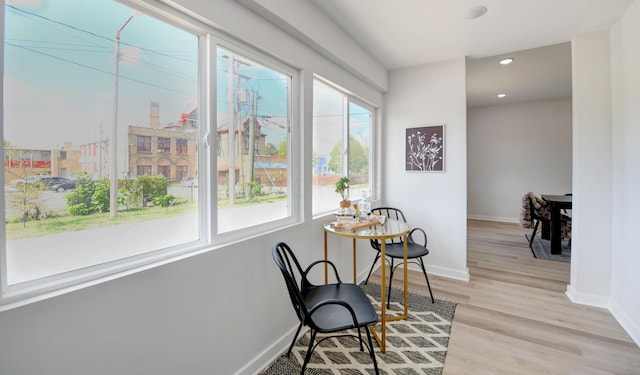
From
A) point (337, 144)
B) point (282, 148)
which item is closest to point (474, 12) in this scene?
point (337, 144)

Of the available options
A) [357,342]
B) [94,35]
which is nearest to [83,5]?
[94,35]

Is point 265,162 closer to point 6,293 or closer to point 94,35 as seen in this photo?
point 94,35

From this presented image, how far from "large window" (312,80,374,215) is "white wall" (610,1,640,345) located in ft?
7.02

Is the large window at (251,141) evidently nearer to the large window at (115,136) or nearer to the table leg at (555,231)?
the large window at (115,136)

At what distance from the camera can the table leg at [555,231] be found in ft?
13.2

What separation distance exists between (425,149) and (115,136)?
316 cm

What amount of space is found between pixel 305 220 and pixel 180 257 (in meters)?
1.07

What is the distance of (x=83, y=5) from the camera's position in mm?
1132

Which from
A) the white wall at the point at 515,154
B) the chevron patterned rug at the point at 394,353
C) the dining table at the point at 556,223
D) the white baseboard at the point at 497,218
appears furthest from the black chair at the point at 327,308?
the white baseboard at the point at 497,218

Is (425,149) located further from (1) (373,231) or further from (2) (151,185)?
(2) (151,185)

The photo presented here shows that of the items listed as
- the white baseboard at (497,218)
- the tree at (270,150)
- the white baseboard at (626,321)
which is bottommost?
the white baseboard at (626,321)

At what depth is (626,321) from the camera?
219cm

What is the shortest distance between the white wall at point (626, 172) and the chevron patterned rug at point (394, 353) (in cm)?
138

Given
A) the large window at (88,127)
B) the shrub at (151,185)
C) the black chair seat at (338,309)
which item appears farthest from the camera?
the black chair seat at (338,309)
